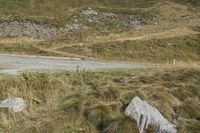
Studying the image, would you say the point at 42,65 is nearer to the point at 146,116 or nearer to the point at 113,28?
the point at 146,116

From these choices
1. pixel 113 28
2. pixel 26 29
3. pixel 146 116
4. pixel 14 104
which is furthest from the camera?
pixel 113 28

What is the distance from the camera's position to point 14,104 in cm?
1141

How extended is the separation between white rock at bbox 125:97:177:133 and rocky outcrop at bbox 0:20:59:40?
34126 mm

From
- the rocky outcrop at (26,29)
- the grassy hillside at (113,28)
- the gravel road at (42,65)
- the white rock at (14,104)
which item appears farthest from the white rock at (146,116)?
the rocky outcrop at (26,29)

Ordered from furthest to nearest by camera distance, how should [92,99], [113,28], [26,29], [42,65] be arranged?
[113,28] → [26,29] → [42,65] → [92,99]

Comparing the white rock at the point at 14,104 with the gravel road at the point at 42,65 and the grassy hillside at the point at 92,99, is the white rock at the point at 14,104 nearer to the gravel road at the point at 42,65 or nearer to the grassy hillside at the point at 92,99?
the grassy hillside at the point at 92,99

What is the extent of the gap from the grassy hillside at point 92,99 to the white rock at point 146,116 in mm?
173

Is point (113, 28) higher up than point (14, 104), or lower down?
lower down

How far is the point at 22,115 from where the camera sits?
11.2 m

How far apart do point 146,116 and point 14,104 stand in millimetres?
3271

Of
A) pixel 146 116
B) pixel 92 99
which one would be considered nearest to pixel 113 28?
pixel 92 99

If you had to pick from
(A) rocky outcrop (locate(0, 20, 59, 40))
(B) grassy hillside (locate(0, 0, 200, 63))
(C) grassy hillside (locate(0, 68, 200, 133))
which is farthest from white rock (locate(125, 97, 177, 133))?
(A) rocky outcrop (locate(0, 20, 59, 40))

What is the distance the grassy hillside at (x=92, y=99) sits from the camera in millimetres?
10742

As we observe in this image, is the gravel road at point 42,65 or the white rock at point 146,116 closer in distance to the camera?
the white rock at point 146,116
